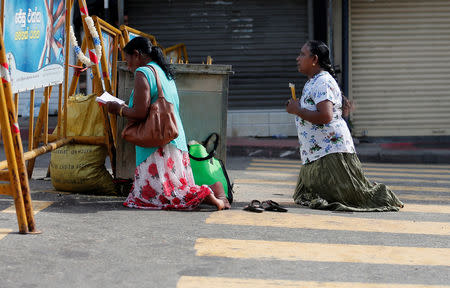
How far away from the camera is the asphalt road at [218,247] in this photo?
3768mm

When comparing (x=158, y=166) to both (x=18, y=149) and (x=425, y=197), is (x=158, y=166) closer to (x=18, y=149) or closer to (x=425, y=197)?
(x=18, y=149)

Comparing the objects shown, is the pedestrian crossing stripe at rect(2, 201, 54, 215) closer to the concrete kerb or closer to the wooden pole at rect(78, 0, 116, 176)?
the wooden pole at rect(78, 0, 116, 176)

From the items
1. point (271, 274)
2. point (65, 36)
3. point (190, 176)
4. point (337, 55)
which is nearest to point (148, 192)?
point (190, 176)

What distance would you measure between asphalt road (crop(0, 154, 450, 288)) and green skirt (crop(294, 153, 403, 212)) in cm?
17

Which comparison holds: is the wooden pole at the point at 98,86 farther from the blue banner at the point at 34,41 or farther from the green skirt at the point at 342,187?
the green skirt at the point at 342,187

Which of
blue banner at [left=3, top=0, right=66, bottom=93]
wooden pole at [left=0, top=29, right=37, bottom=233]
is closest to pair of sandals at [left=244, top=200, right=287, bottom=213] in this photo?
blue banner at [left=3, top=0, right=66, bottom=93]

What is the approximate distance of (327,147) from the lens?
6.11 m

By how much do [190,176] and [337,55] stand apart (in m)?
8.87

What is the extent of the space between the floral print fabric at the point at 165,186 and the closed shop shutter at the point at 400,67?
9054 mm

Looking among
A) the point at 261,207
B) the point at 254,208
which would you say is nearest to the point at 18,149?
the point at 254,208

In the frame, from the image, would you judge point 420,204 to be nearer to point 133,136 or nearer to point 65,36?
point 133,136

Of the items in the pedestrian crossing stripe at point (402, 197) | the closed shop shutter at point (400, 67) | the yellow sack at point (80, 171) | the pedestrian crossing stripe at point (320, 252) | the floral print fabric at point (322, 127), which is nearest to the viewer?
the pedestrian crossing stripe at point (320, 252)

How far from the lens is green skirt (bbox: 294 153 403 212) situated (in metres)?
6.10

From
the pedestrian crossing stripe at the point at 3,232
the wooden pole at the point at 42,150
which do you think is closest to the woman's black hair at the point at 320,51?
the wooden pole at the point at 42,150
